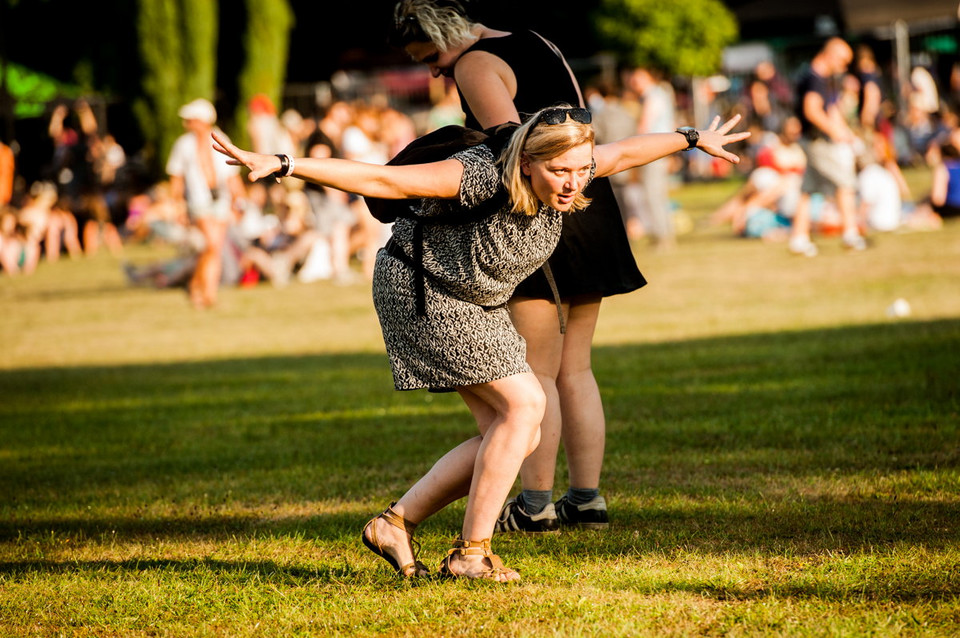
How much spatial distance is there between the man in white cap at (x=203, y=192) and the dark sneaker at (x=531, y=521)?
909 cm

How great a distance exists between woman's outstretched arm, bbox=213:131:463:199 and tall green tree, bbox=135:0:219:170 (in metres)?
23.7

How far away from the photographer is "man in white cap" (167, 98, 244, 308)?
43.5 feet

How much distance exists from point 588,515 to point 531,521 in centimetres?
22

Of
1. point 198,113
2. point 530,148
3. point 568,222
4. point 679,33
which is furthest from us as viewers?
point 679,33

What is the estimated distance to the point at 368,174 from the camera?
369cm

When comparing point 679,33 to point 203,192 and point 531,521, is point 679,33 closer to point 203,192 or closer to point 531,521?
point 203,192

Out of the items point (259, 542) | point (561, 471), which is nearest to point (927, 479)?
point (561, 471)

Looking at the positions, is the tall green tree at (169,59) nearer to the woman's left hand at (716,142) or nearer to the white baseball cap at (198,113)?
the white baseball cap at (198,113)

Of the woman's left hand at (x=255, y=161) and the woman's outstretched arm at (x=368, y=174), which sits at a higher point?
the woman's left hand at (x=255, y=161)

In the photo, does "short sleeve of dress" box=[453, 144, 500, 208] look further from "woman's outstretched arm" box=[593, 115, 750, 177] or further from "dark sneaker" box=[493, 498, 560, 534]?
"dark sneaker" box=[493, 498, 560, 534]

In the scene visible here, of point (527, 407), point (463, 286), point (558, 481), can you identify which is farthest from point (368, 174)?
→ point (558, 481)

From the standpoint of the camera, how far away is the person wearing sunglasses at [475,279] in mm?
3766

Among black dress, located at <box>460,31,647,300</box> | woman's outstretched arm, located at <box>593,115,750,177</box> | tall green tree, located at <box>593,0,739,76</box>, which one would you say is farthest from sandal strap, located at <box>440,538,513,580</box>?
tall green tree, located at <box>593,0,739,76</box>

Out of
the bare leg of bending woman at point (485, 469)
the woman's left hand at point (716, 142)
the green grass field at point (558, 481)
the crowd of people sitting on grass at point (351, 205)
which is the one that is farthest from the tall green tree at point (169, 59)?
the bare leg of bending woman at point (485, 469)
